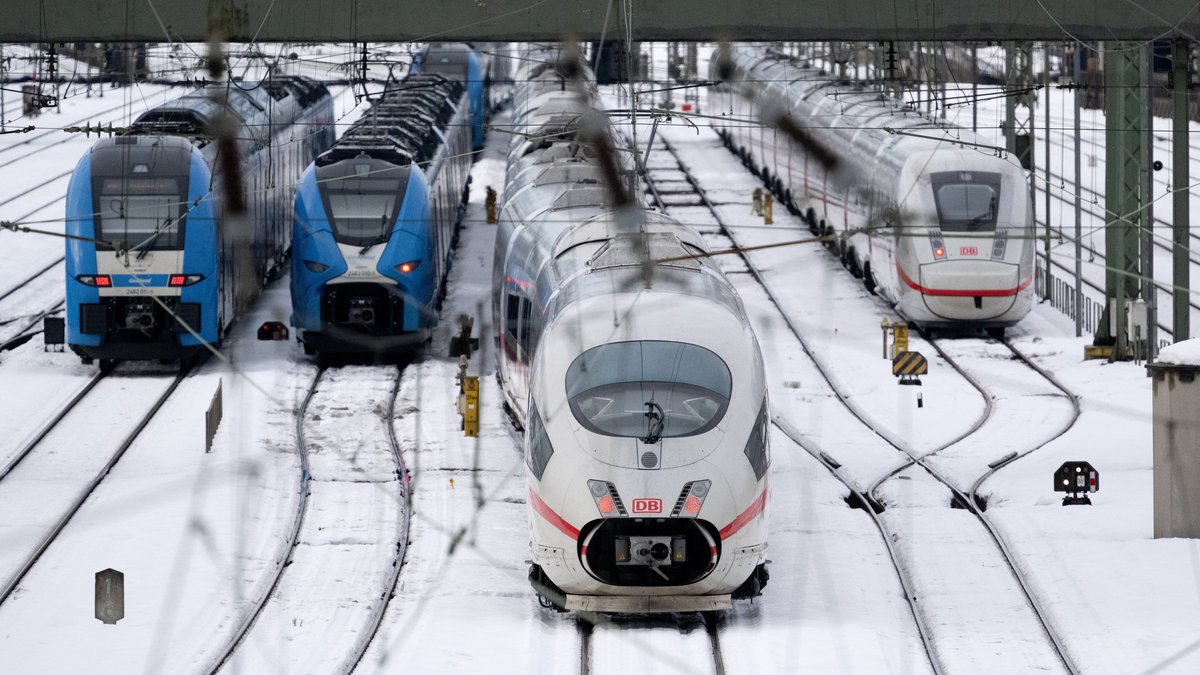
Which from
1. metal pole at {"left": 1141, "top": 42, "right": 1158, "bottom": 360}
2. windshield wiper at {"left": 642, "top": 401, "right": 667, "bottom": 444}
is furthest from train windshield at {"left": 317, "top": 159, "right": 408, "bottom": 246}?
windshield wiper at {"left": 642, "top": 401, "right": 667, "bottom": 444}

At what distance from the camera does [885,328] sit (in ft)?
86.7

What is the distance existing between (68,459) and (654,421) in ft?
29.6

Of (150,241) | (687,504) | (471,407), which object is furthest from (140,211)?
(687,504)

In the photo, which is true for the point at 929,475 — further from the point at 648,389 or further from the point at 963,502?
the point at 648,389

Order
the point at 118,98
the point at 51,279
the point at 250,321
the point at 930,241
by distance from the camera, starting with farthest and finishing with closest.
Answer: the point at 118,98 < the point at 51,279 < the point at 250,321 < the point at 930,241

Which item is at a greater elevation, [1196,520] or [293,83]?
→ [293,83]

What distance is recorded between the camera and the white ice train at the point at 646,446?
14.2m

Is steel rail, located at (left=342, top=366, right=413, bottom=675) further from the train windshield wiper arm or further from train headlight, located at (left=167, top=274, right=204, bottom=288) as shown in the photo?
the train windshield wiper arm

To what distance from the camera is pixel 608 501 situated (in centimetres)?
1416

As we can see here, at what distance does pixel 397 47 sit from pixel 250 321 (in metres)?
40.7

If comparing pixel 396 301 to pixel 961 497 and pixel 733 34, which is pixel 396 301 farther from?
pixel 961 497

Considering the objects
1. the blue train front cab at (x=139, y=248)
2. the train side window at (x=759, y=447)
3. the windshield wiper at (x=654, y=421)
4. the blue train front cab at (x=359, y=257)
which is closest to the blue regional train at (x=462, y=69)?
the blue train front cab at (x=359, y=257)

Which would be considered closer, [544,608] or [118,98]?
[544,608]

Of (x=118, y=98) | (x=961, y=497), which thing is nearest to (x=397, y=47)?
(x=118, y=98)
